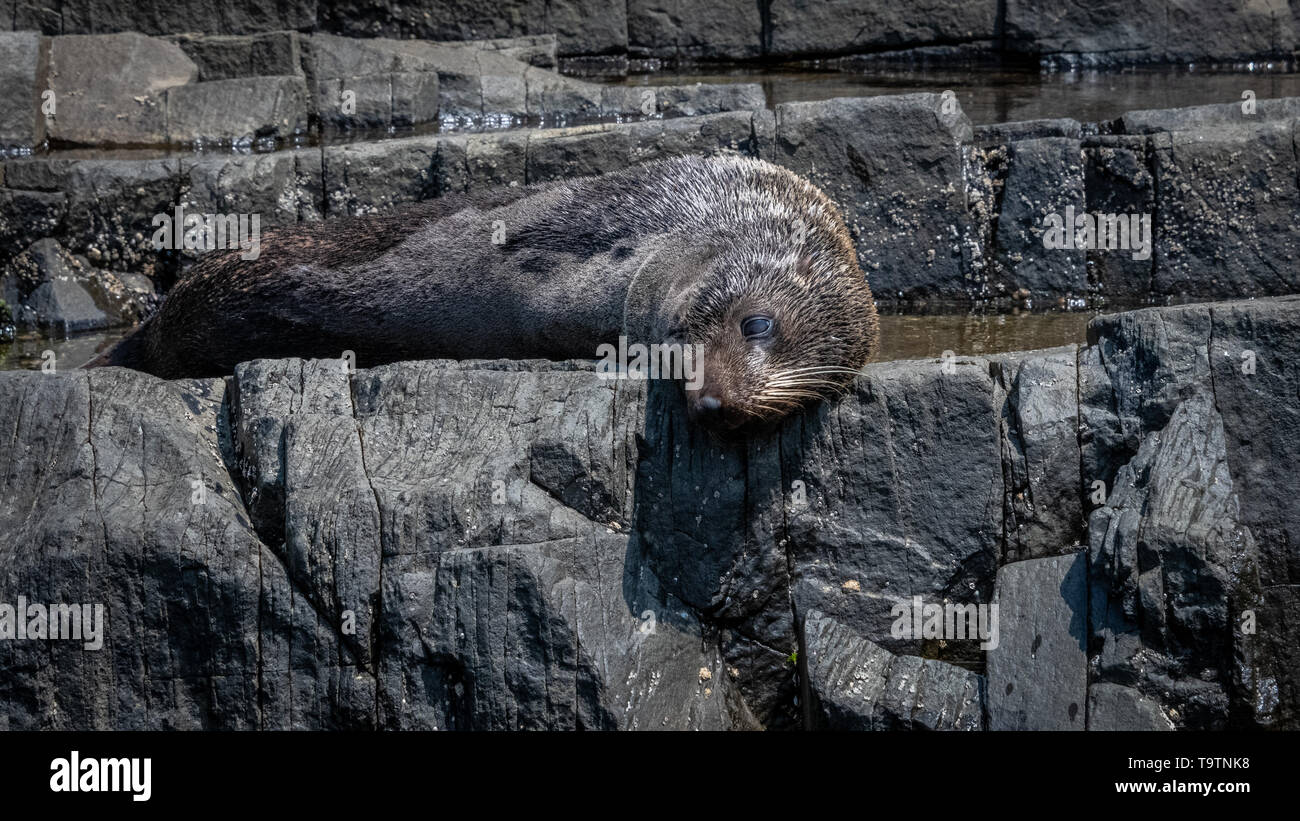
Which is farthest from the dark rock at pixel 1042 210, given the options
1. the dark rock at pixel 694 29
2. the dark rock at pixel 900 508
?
the dark rock at pixel 694 29

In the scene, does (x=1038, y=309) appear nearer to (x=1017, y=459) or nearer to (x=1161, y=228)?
(x=1161, y=228)

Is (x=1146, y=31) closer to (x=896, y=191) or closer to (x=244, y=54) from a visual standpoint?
(x=896, y=191)

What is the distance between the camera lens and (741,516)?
5406 millimetres

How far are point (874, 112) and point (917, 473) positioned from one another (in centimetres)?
368

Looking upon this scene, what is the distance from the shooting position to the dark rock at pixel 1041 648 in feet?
15.5

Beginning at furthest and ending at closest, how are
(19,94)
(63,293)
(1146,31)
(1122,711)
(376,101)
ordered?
(1146,31)
(376,101)
(19,94)
(63,293)
(1122,711)

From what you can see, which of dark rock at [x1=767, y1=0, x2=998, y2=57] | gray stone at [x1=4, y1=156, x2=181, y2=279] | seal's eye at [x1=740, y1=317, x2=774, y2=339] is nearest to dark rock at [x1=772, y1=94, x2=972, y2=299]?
seal's eye at [x1=740, y1=317, x2=774, y2=339]

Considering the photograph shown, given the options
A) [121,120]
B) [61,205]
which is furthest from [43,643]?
[121,120]

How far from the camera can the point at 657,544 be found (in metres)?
5.36

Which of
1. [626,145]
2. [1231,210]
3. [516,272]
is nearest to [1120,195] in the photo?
[1231,210]

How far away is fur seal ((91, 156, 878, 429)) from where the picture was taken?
6098mm

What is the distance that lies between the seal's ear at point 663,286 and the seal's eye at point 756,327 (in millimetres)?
305

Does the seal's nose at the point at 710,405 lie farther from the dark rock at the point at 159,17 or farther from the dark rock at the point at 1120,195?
the dark rock at the point at 159,17

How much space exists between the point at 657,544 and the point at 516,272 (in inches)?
75.7
